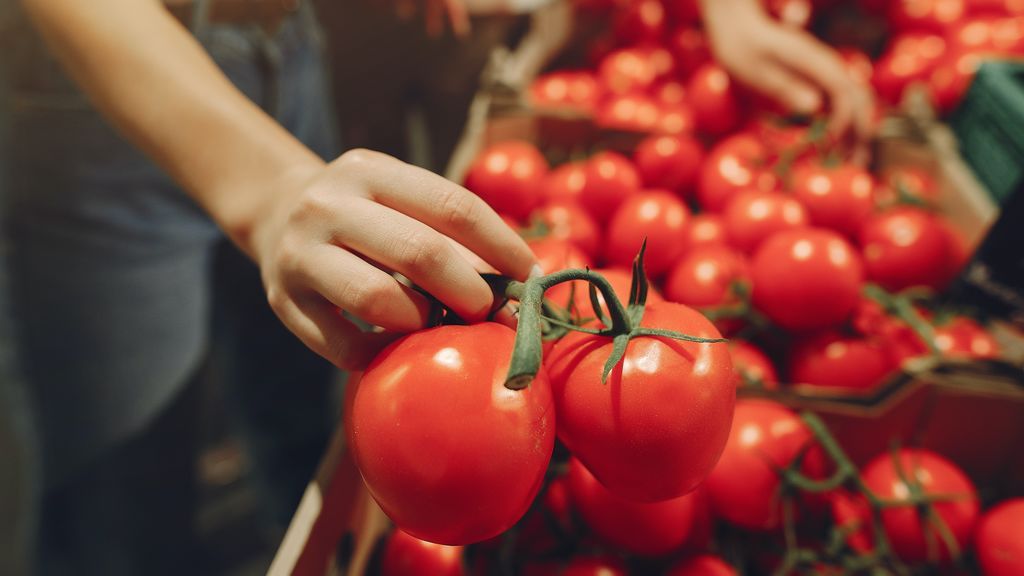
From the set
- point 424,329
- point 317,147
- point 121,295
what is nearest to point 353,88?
point 317,147

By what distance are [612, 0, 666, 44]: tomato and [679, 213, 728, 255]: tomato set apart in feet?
3.16

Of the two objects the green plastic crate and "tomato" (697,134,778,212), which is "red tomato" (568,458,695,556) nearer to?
"tomato" (697,134,778,212)

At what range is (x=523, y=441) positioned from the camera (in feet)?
1.43

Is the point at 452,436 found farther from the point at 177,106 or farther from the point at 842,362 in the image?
the point at 842,362

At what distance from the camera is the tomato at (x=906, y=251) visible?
3.32 ft

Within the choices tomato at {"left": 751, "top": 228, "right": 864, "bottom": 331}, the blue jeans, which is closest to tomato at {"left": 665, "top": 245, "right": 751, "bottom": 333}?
tomato at {"left": 751, "top": 228, "right": 864, "bottom": 331}

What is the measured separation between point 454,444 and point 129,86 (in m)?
0.48

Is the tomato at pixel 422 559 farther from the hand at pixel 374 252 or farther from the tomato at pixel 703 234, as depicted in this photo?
the tomato at pixel 703 234

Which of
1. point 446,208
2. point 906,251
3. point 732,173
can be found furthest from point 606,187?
point 446,208

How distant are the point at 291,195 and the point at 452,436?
246mm

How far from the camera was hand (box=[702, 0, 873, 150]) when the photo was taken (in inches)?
49.7

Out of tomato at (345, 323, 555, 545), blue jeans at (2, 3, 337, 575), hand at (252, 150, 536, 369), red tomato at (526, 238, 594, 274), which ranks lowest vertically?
blue jeans at (2, 3, 337, 575)

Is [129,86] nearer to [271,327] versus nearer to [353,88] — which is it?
[271,327]

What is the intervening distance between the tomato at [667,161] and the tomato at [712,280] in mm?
303
